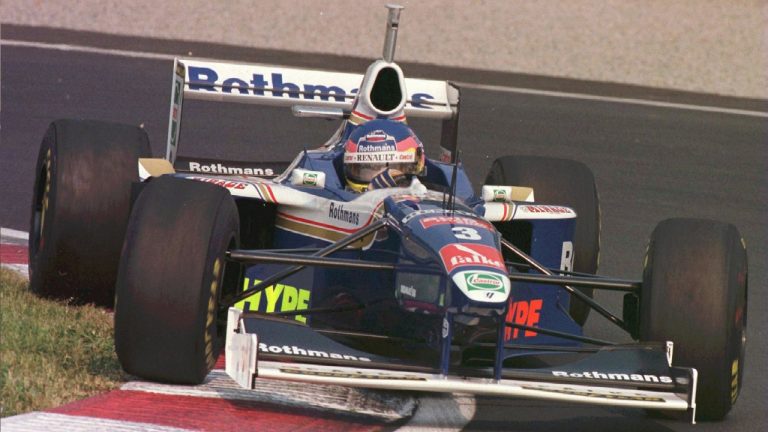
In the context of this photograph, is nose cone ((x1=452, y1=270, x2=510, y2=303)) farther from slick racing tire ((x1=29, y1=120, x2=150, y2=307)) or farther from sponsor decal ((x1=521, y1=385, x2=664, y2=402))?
slick racing tire ((x1=29, y1=120, x2=150, y2=307))

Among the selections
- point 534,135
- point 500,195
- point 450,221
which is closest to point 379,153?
point 500,195

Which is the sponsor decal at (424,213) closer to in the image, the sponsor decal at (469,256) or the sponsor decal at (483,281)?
the sponsor decal at (469,256)

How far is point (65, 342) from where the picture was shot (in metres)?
7.46

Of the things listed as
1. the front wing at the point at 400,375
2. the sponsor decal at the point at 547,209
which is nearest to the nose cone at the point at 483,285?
the front wing at the point at 400,375

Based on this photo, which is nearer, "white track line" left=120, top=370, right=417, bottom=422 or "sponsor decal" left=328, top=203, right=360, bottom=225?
"white track line" left=120, top=370, right=417, bottom=422

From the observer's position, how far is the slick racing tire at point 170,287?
6.75m

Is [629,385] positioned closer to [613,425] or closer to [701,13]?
[613,425]

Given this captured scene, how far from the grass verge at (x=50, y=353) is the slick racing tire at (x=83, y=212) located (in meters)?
0.14

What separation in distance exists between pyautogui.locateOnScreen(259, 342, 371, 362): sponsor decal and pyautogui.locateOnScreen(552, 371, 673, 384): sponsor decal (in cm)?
87

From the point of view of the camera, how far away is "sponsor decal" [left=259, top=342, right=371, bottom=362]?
6.57 meters

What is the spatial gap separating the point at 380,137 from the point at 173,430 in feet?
8.93

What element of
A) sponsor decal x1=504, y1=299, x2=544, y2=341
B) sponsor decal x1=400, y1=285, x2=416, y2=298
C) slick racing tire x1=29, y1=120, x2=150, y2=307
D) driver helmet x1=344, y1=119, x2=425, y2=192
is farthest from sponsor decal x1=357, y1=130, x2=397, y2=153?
sponsor decal x1=400, y1=285, x2=416, y2=298

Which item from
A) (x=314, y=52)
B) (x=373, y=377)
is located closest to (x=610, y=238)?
(x=373, y=377)

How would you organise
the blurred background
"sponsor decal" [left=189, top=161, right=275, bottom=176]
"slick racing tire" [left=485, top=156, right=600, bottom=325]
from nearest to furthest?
"slick racing tire" [left=485, top=156, right=600, bottom=325]
"sponsor decal" [left=189, top=161, right=275, bottom=176]
the blurred background
